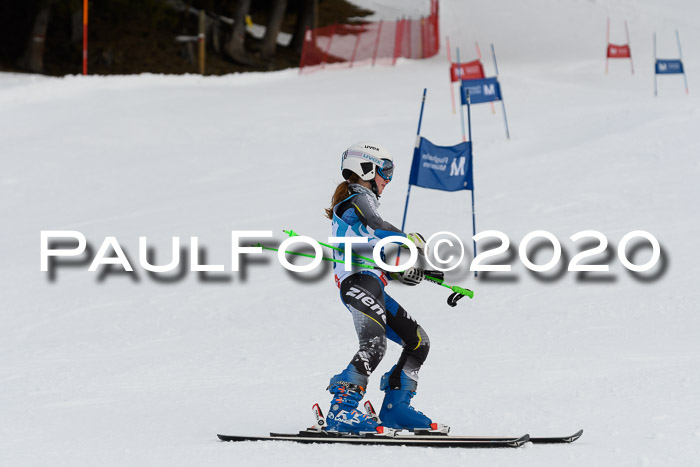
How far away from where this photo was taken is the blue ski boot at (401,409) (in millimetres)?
5305

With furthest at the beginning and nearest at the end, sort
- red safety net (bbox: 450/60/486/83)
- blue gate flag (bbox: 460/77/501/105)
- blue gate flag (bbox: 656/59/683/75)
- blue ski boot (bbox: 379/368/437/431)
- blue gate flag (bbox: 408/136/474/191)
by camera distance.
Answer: blue gate flag (bbox: 656/59/683/75) < red safety net (bbox: 450/60/486/83) < blue gate flag (bbox: 460/77/501/105) < blue gate flag (bbox: 408/136/474/191) < blue ski boot (bbox: 379/368/437/431)

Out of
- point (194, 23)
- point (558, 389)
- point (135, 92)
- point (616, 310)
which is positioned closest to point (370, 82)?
point (135, 92)

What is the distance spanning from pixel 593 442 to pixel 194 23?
34.1 m

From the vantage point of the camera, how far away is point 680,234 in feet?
35.9

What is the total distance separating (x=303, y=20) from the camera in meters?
37.2

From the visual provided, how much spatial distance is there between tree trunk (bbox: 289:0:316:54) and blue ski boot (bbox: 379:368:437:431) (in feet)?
106

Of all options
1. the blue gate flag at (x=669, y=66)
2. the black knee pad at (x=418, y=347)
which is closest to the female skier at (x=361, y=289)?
the black knee pad at (x=418, y=347)

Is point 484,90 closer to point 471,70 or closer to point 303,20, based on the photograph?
point 471,70

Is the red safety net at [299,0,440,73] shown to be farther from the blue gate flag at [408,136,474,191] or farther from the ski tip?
the ski tip

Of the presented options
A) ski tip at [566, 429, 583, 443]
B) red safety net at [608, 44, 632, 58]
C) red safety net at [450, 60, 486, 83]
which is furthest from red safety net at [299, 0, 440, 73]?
ski tip at [566, 429, 583, 443]

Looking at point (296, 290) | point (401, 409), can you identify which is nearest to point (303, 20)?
point (296, 290)

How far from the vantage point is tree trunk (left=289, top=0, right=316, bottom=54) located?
36.6m

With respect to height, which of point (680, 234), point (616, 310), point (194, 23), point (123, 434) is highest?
point (194, 23)

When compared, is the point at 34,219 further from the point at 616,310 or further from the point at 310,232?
the point at 616,310
